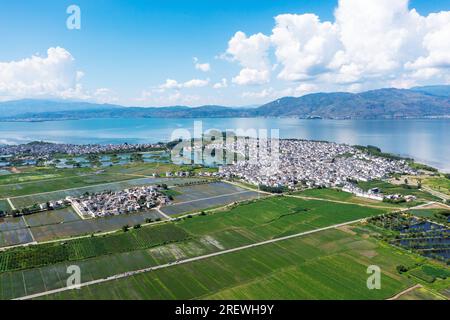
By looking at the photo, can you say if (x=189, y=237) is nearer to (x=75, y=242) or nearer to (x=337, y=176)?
(x=75, y=242)

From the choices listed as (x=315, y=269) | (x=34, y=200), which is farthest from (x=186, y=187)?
(x=315, y=269)

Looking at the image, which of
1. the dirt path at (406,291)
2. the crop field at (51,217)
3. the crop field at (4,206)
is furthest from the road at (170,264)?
the crop field at (4,206)

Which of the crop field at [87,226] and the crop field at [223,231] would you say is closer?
the crop field at [223,231]

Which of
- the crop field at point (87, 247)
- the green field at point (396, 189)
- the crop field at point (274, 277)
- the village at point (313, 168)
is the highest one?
the village at point (313, 168)

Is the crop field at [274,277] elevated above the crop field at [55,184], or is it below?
below

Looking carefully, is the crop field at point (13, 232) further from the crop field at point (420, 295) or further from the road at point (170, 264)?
the crop field at point (420, 295)

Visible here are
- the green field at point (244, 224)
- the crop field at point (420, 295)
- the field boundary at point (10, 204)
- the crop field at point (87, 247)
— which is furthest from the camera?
the field boundary at point (10, 204)
